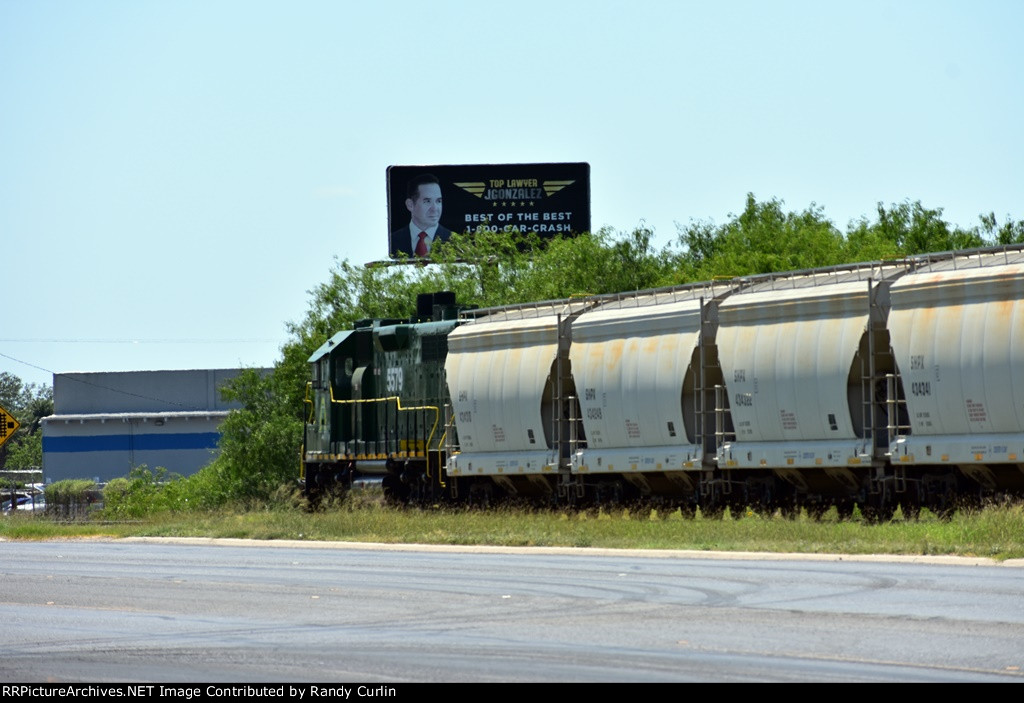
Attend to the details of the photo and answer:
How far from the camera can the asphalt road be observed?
9438mm

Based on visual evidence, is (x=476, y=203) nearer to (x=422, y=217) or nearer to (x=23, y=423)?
(x=422, y=217)

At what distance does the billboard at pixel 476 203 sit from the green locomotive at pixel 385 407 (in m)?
25.0

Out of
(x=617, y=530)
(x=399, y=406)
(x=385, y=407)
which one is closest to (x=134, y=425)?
(x=385, y=407)

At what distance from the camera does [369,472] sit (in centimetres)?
3462

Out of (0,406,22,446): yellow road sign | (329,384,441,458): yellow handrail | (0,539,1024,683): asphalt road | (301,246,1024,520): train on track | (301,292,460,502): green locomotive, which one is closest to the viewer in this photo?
(0,539,1024,683): asphalt road

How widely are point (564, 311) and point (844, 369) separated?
8.08m

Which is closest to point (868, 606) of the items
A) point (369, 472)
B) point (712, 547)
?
point (712, 547)

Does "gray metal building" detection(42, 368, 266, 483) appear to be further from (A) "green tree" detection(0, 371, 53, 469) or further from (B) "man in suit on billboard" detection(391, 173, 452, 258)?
(B) "man in suit on billboard" detection(391, 173, 452, 258)

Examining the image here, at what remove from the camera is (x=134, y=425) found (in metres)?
90.2

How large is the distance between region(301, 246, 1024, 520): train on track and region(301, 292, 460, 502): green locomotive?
58 mm

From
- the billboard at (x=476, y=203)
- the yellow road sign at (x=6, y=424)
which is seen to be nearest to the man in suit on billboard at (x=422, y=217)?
the billboard at (x=476, y=203)

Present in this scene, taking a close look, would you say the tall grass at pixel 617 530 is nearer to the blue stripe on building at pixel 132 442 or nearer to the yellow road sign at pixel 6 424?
the yellow road sign at pixel 6 424

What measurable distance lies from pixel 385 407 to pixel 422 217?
28.0 m

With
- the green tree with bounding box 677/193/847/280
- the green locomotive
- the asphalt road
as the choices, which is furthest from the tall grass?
the green tree with bounding box 677/193/847/280
